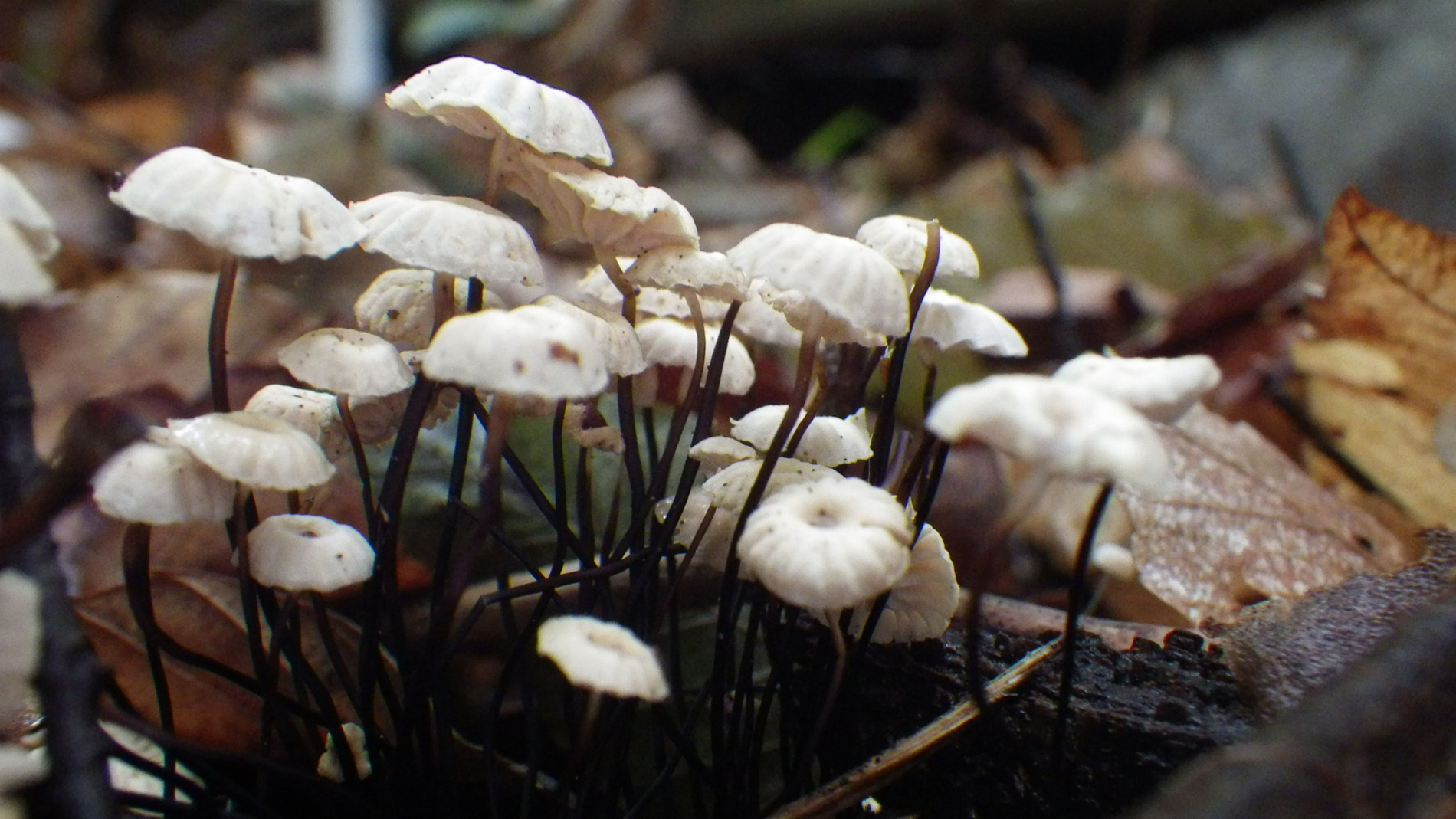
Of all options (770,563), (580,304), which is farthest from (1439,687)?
(580,304)

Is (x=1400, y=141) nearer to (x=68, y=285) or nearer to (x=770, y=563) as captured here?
(x=770, y=563)

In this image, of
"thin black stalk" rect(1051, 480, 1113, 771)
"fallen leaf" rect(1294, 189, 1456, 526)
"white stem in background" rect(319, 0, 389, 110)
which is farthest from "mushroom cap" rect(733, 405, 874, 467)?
"white stem in background" rect(319, 0, 389, 110)

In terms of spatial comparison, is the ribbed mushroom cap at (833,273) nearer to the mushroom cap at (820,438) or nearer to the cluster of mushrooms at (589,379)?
the cluster of mushrooms at (589,379)

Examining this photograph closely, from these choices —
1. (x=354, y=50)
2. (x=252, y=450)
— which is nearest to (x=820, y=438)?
(x=252, y=450)

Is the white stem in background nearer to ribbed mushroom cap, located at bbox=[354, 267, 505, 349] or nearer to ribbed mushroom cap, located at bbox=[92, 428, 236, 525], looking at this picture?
ribbed mushroom cap, located at bbox=[354, 267, 505, 349]

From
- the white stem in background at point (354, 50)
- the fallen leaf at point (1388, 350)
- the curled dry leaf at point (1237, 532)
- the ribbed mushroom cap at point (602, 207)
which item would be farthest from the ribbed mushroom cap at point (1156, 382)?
the white stem in background at point (354, 50)

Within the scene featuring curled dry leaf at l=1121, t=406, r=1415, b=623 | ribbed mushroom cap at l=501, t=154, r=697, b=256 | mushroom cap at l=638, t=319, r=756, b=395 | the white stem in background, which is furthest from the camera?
the white stem in background
